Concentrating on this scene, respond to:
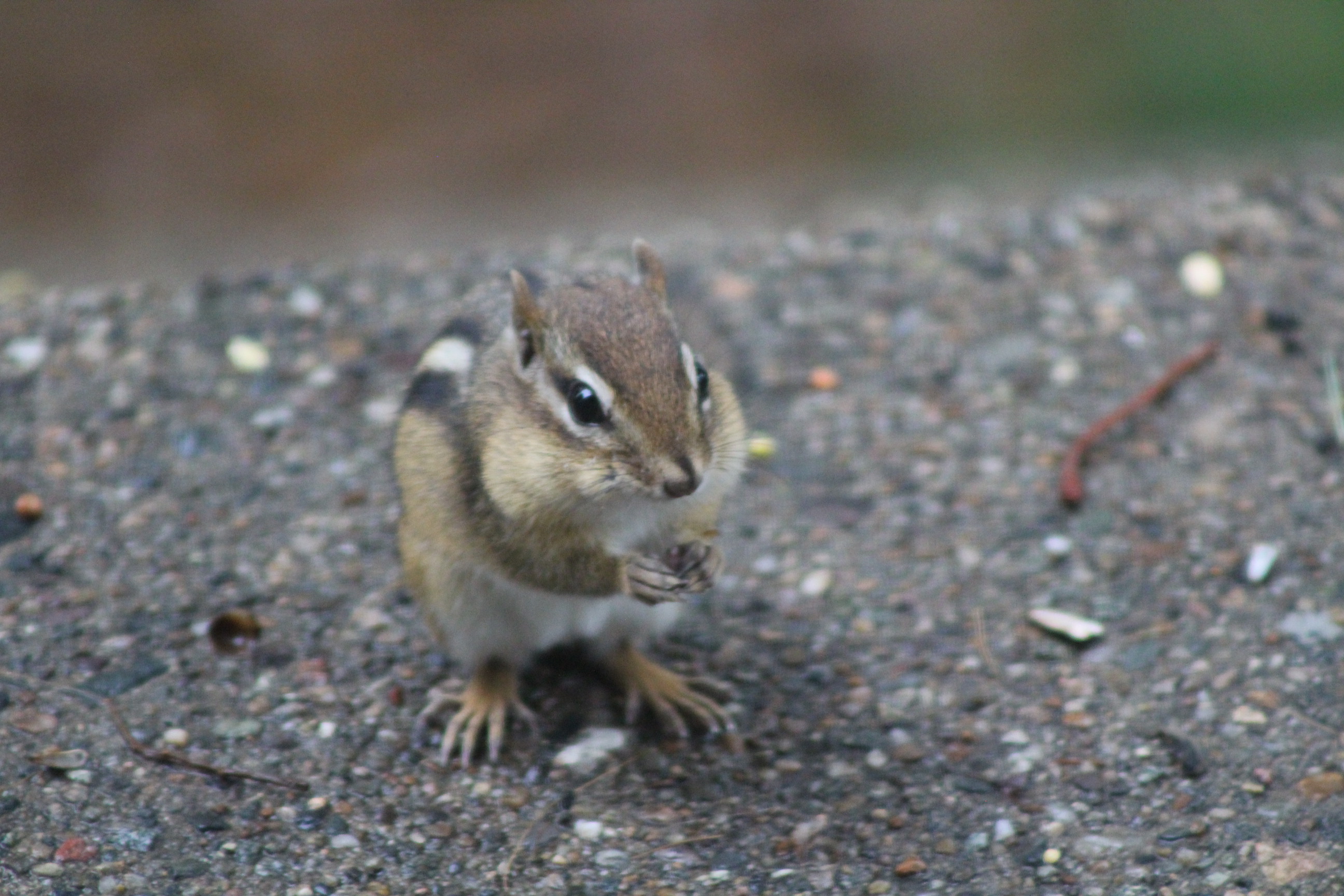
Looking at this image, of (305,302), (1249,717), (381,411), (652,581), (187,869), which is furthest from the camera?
(305,302)

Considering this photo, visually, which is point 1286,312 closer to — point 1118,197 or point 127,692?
point 1118,197

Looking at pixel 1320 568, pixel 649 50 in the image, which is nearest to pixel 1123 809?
pixel 1320 568

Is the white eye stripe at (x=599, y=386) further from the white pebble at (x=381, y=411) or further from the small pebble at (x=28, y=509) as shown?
the small pebble at (x=28, y=509)

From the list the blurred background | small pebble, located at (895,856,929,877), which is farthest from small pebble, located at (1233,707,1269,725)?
the blurred background

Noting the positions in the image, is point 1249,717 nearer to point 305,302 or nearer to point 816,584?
point 816,584

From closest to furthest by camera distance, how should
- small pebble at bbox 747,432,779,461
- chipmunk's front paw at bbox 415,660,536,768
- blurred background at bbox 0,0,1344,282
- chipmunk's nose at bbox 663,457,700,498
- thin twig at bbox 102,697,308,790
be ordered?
chipmunk's nose at bbox 663,457,700,498, thin twig at bbox 102,697,308,790, chipmunk's front paw at bbox 415,660,536,768, small pebble at bbox 747,432,779,461, blurred background at bbox 0,0,1344,282

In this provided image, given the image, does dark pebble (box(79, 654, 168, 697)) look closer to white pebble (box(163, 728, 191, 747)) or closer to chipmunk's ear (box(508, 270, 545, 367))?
white pebble (box(163, 728, 191, 747))

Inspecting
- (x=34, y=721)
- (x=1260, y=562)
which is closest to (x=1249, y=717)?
(x=1260, y=562)

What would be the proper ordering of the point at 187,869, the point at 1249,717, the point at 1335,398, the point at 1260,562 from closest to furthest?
the point at 187,869 < the point at 1249,717 < the point at 1260,562 < the point at 1335,398
